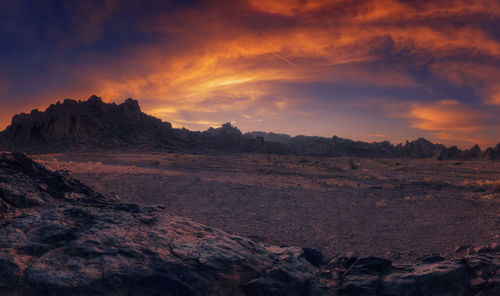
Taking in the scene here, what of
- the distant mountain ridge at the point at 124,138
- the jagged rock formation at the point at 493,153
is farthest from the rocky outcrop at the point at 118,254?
the jagged rock formation at the point at 493,153

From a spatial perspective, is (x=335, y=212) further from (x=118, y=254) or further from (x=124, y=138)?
(x=124, y=138)

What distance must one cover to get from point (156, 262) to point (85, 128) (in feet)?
296

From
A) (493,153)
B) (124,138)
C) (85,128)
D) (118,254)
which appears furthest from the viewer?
(124,138)

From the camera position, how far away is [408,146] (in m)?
116

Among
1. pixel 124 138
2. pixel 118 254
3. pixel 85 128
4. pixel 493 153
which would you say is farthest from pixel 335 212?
pixel 493 153

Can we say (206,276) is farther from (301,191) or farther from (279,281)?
(301,191)

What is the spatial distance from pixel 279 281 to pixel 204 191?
44.2 feet

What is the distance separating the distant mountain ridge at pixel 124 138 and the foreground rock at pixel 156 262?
7153cm

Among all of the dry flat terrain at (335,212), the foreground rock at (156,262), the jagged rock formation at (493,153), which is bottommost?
the dry flat terrain at (335,212)

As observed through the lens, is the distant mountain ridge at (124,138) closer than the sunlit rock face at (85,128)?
No

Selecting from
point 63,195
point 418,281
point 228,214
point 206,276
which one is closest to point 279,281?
point 206,276

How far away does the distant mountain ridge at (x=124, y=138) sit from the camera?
80000 mm

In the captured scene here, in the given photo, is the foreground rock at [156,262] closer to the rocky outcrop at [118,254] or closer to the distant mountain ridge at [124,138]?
the rocky outcrop at [118,254]

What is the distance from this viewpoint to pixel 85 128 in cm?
8462
